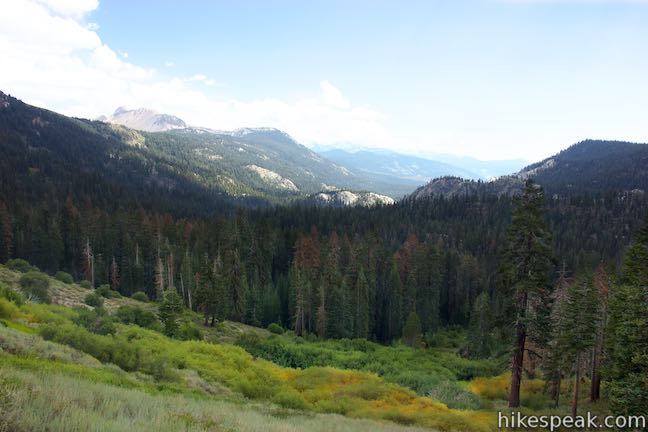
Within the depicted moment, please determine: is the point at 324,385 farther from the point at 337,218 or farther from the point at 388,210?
the point at 388,210

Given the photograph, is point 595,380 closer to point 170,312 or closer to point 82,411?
point 170,312

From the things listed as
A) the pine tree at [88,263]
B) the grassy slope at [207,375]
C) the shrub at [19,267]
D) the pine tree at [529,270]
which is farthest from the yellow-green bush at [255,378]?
the pine tree at [88,263]

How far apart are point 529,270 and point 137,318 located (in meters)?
36.7

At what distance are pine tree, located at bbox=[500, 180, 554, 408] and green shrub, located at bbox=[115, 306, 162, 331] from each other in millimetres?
32806

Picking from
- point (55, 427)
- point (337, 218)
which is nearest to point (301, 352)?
point (55, 427)

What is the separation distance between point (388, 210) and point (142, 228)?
102360mm

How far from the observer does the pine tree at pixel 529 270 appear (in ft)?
90.3

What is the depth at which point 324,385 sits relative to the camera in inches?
1135

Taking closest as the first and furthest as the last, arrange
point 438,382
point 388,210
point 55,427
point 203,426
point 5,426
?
point 5,426, point 55,427, point 203,426, point 438,382, point 388,210

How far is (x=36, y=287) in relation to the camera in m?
39.2

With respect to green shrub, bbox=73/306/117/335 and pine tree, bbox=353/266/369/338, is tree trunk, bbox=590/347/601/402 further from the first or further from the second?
green shrub, bbox=73/306/117/335

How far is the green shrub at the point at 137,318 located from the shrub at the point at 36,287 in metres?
6.38

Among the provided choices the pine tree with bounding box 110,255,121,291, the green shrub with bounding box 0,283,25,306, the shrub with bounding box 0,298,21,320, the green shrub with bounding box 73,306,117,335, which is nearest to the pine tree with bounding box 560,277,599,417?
the green shrub with bounding box 73,306,117,335

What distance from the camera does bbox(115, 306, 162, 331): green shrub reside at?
1584 inches
